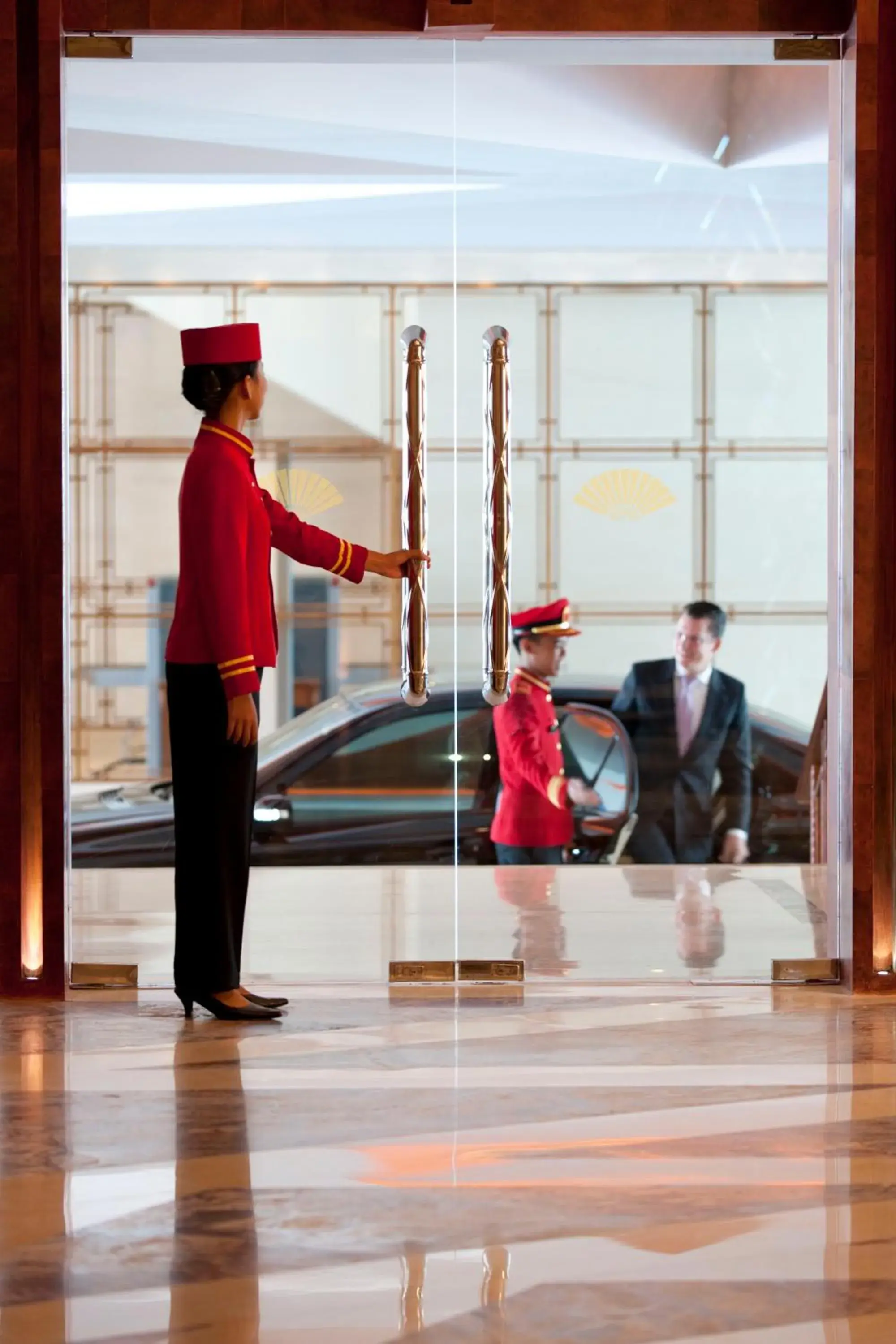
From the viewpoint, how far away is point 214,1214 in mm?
2188

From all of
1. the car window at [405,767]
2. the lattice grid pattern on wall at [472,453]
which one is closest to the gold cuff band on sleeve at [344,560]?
the lattice grid pattern on wall at [472,453]

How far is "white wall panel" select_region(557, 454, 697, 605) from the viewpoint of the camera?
3.64 metres

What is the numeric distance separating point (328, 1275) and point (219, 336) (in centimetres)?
205

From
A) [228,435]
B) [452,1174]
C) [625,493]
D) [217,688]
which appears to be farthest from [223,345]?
[452,1174]

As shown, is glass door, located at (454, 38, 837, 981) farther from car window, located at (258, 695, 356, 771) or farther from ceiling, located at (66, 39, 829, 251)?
car window, located at (258, 695, 356, 771)

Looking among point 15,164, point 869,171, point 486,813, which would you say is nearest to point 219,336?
point 15,164

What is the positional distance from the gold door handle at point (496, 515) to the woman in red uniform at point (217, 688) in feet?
1.67

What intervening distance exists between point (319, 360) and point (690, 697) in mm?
1107

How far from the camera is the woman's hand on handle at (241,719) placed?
3258mm

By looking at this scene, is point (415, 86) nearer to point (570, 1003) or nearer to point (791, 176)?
point (791, 176)

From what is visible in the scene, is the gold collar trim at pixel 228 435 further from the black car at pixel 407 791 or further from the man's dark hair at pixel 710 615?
the man's dark hair at pixel 710 615

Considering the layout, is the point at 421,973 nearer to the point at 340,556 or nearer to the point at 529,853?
the point at 529,853

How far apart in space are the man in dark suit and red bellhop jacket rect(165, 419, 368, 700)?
34.0 inches

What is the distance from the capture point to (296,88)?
3639mm
